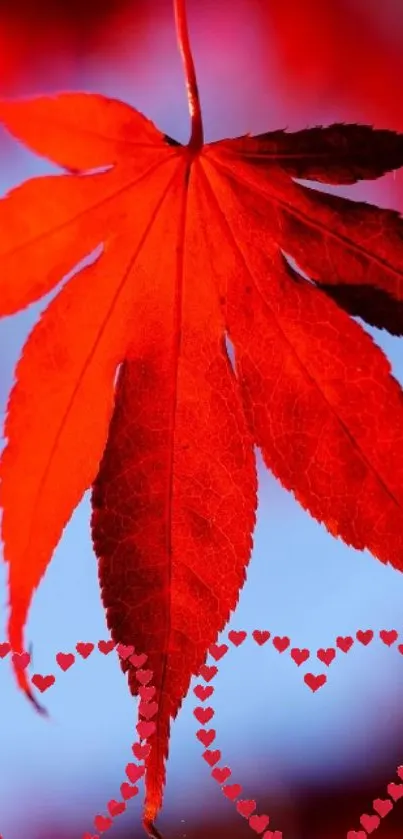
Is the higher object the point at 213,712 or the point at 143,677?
the point at 143,677

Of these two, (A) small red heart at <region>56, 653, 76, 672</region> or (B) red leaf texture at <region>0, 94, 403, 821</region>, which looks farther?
(A) small red heart at <region>56, 653, 76, 672</region>

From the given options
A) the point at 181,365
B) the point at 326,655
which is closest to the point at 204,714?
the point at 326,655

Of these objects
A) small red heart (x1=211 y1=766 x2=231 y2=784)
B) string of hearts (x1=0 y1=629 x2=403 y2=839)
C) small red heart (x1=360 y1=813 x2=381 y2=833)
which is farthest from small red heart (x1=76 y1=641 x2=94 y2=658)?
small red heart (x1=360 y1=813 x2=381 y2=833)

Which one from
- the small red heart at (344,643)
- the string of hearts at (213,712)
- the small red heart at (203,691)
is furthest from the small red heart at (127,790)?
the small red heart at (344,643)

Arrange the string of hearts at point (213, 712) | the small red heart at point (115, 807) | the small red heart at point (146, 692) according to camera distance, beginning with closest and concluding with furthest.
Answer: the small red heart at point (146, 692) → the string of hearts at point (213, 712) → the small red heart at point (115, 807)

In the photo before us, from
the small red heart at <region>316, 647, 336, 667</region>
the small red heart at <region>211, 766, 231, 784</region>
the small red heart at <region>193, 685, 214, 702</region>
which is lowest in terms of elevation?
the small red heart at <region>211, 766, 231, 784</region>

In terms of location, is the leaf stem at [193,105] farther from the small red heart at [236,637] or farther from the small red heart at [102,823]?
the small red heart at [102,823]

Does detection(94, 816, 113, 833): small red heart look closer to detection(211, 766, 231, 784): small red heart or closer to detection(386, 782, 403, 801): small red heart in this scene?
detection(211, 766, 231, 784): small red heart

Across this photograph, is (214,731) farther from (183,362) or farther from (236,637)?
(183,362)
